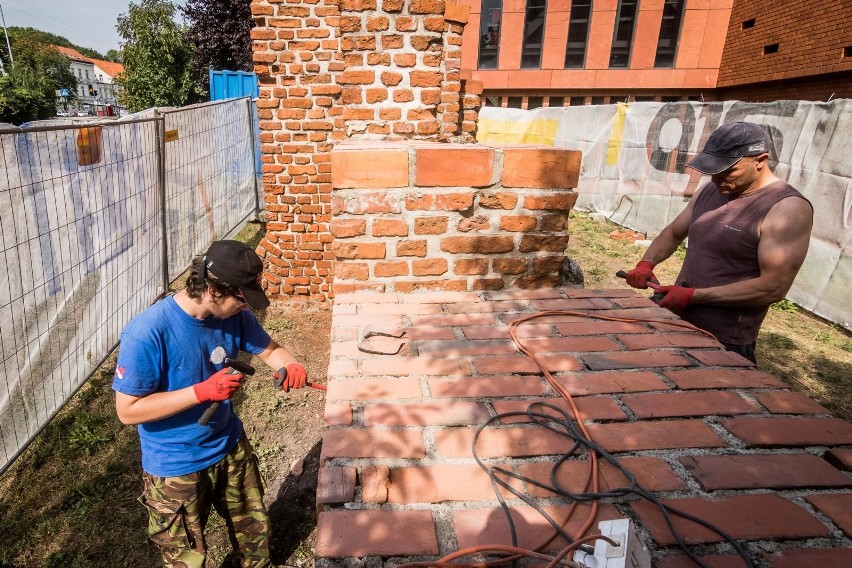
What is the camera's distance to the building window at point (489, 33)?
54.2 feet

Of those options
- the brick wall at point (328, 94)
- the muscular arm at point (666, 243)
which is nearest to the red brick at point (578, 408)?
the muscular arm at point (666, 243)

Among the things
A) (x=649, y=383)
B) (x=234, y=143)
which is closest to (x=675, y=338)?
(x=649, y=383)

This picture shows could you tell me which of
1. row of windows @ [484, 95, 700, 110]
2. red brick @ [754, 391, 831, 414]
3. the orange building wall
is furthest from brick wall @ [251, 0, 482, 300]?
row of windows @ [484, 95, 700, 110]

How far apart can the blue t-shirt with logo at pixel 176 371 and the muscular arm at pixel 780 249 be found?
2.41 meters

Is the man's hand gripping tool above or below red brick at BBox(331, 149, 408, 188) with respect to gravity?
below

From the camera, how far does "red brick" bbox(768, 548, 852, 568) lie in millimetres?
865

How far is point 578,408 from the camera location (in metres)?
1.29

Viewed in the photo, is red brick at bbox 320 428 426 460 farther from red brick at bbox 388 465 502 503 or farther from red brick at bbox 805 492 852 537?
red brick at bbox 805 492 852 537

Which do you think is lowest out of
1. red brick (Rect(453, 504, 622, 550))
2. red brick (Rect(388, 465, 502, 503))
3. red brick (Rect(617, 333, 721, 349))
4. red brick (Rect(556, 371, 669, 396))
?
red brick (Rect(453, 504, 622, 550))

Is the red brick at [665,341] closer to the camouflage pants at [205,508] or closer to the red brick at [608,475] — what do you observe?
the red brick at [608,475]

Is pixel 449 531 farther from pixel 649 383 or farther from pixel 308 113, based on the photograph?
pixel 308 113

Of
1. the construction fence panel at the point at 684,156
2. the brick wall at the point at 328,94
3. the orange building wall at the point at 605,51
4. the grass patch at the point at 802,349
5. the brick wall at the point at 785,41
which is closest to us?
the brick wall at the point at 328,94

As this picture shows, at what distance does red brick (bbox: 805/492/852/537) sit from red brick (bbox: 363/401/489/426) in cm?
72

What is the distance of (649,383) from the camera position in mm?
1401
